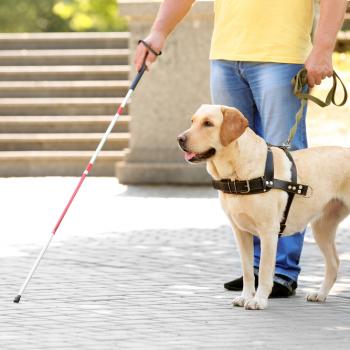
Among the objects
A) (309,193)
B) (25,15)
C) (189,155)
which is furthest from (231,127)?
(25,15)

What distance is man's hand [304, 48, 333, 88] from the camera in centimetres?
720

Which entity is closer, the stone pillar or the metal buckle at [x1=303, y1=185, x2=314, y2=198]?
the metal buckle at [x1=303, y1=185, x2=314, y2=198]

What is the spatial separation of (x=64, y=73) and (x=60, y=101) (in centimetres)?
78

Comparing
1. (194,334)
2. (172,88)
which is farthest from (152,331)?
(172,88)

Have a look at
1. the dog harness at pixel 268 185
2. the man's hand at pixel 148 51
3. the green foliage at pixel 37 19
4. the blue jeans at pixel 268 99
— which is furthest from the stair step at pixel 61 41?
the green foliage at pixel 37 19

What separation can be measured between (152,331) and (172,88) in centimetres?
810

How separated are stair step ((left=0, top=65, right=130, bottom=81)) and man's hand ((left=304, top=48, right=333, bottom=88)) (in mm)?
10080

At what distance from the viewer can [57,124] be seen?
16.4 meters

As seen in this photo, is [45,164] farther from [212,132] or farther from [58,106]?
[212,132]

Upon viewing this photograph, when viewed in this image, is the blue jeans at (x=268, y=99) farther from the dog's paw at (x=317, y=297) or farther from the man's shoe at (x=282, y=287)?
the dog's paw at (x=317, y=297)

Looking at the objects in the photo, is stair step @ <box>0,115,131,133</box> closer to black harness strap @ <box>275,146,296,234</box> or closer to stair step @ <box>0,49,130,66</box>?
stair step @ <box>0,49,130,66</box>

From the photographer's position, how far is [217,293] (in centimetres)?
766

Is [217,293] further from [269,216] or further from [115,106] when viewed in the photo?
[115,106]

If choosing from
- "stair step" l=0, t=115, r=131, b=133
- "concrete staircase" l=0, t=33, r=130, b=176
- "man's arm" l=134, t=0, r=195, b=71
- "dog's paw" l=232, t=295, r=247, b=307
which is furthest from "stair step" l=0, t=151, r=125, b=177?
"dog's paw" l=232, t=295, r=247, b=307
